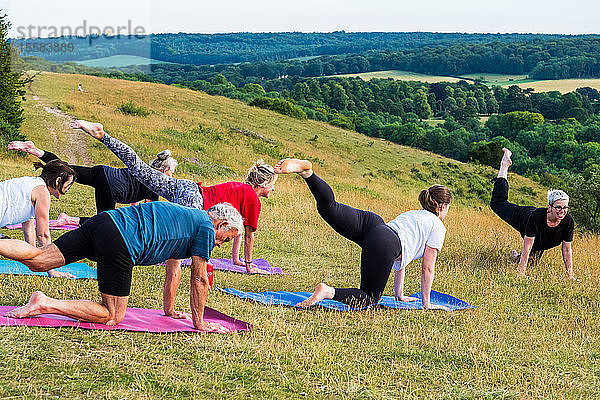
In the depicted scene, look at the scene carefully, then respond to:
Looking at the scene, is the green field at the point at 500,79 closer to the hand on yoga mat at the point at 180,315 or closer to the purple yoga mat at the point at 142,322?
the purple yoga mat at the point at 142,322

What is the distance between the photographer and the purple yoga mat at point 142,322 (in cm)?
538

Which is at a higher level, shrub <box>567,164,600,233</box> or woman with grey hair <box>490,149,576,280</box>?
woman with grey hair <box>490,149,576,280</box>

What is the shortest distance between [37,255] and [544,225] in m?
7.66


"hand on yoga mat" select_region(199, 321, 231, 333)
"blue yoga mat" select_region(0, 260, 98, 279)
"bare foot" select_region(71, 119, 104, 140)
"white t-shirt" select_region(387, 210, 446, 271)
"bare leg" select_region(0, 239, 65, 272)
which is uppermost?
"bare foot" select_region(71, 119, 104, 140)

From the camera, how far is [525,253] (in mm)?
9805

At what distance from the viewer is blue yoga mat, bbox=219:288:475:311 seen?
7423 millimetres

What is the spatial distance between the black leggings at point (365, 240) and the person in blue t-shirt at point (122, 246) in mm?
1977

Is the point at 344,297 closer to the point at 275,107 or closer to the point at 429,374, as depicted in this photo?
the point at 429,374

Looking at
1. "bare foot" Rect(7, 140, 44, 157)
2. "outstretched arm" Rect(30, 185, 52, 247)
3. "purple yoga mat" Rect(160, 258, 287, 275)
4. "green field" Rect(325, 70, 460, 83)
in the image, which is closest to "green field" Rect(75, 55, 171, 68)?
"purple yoga mat" Rect(160, 258, 287, 275)

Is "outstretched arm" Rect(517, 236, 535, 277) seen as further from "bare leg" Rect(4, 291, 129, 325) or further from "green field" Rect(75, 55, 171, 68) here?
"green field" Rect(75, 55, 171, 68)

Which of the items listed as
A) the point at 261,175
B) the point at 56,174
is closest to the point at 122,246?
the point at 56,174

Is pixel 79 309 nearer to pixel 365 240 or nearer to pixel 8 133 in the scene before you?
pixel 365 240

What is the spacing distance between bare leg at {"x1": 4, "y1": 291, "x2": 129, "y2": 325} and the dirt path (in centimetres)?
1789

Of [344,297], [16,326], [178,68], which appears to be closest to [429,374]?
[344,297]
